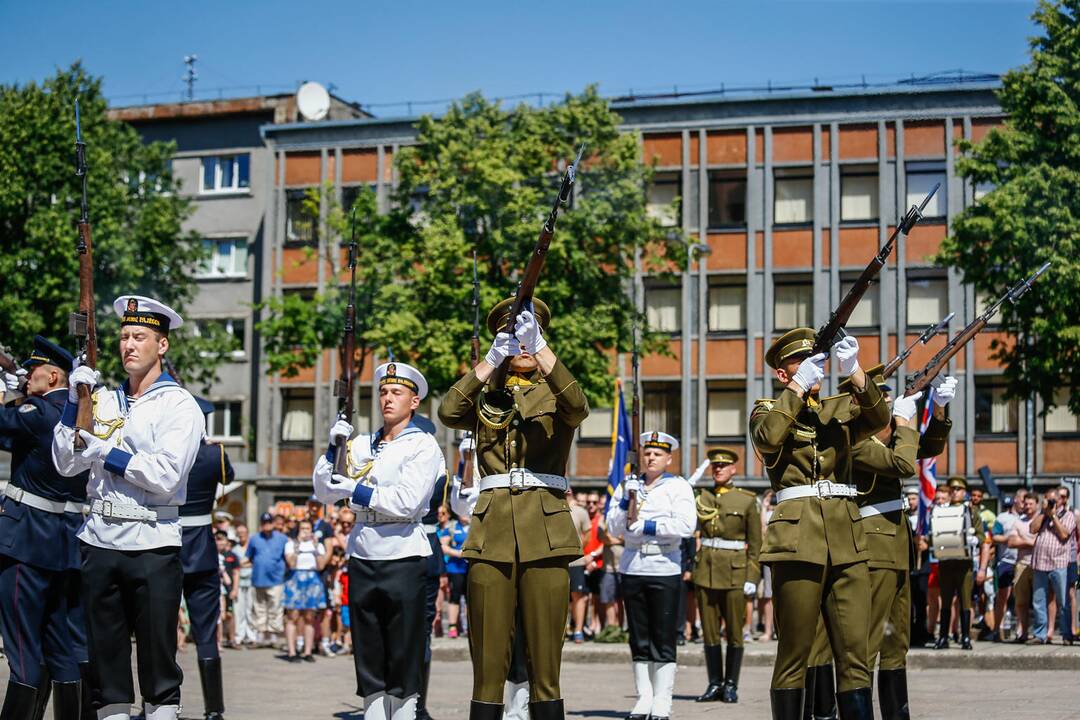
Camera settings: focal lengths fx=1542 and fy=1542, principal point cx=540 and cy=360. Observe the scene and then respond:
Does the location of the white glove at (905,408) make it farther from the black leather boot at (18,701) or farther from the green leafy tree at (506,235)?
the green leafy tree at (506,235)

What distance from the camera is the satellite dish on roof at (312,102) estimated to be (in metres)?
49.7

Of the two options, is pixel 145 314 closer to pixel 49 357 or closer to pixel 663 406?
pixel 49 357

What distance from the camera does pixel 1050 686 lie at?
1538 cm

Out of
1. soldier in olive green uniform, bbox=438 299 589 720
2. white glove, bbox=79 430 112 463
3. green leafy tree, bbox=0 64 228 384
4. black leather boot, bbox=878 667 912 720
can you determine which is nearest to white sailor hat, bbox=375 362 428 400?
soldier in olive green uniform, bbox=438 299 589 720

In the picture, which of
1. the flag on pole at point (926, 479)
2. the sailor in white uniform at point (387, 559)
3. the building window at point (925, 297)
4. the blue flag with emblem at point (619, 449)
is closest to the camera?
the sailor in white uniform at point (387, 559)

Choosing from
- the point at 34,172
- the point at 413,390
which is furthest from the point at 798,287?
the point at 413,390

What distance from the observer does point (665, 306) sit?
4562cm

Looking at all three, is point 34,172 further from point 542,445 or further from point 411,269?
point 542,445

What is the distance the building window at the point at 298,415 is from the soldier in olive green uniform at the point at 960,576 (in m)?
30.6

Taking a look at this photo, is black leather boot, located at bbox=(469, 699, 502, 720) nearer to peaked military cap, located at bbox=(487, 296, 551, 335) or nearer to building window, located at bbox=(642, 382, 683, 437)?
peaked military cap, located at bbox=(487, 296, 551, 335)

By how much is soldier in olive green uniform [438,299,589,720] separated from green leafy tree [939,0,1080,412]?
21.6 m

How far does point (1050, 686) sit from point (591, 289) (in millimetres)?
20415

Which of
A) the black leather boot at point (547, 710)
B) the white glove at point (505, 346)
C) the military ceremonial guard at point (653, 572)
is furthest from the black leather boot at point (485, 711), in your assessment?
the military ceremonial guard at point (653, 572)

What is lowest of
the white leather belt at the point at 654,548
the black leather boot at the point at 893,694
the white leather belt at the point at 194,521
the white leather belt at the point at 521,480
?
the black leather boot at the point at 893,694
